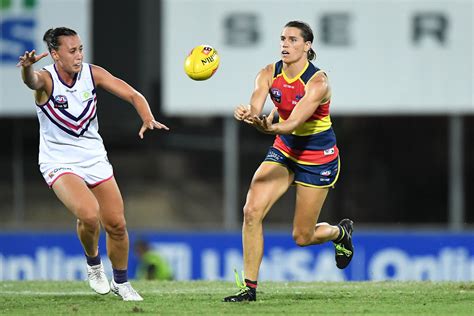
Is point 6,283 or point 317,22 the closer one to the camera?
point 6,283

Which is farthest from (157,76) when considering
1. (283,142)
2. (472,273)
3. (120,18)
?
(283,142)

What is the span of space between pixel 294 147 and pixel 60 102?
6.70 ft

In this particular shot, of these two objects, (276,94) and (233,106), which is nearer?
(276,94)

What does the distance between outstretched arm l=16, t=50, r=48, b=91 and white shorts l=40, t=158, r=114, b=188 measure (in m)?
0.67

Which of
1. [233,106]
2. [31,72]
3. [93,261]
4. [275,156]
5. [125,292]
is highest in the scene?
[31,72]

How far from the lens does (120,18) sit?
23.7 metres

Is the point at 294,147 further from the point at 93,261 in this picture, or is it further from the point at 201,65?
the point at 93,261

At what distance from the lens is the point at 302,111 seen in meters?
10.3

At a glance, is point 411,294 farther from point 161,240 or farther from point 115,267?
point 161,240

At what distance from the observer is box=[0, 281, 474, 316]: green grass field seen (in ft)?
32.4

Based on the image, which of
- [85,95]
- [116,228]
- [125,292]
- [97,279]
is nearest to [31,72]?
[85,95]

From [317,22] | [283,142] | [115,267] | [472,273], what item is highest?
[317,22]

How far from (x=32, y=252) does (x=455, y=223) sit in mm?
8124

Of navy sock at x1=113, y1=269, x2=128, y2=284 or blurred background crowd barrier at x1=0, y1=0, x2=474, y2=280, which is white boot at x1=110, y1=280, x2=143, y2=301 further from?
blurred background crowd barrier at x1=0, y1=0, x2=474, y2=280
